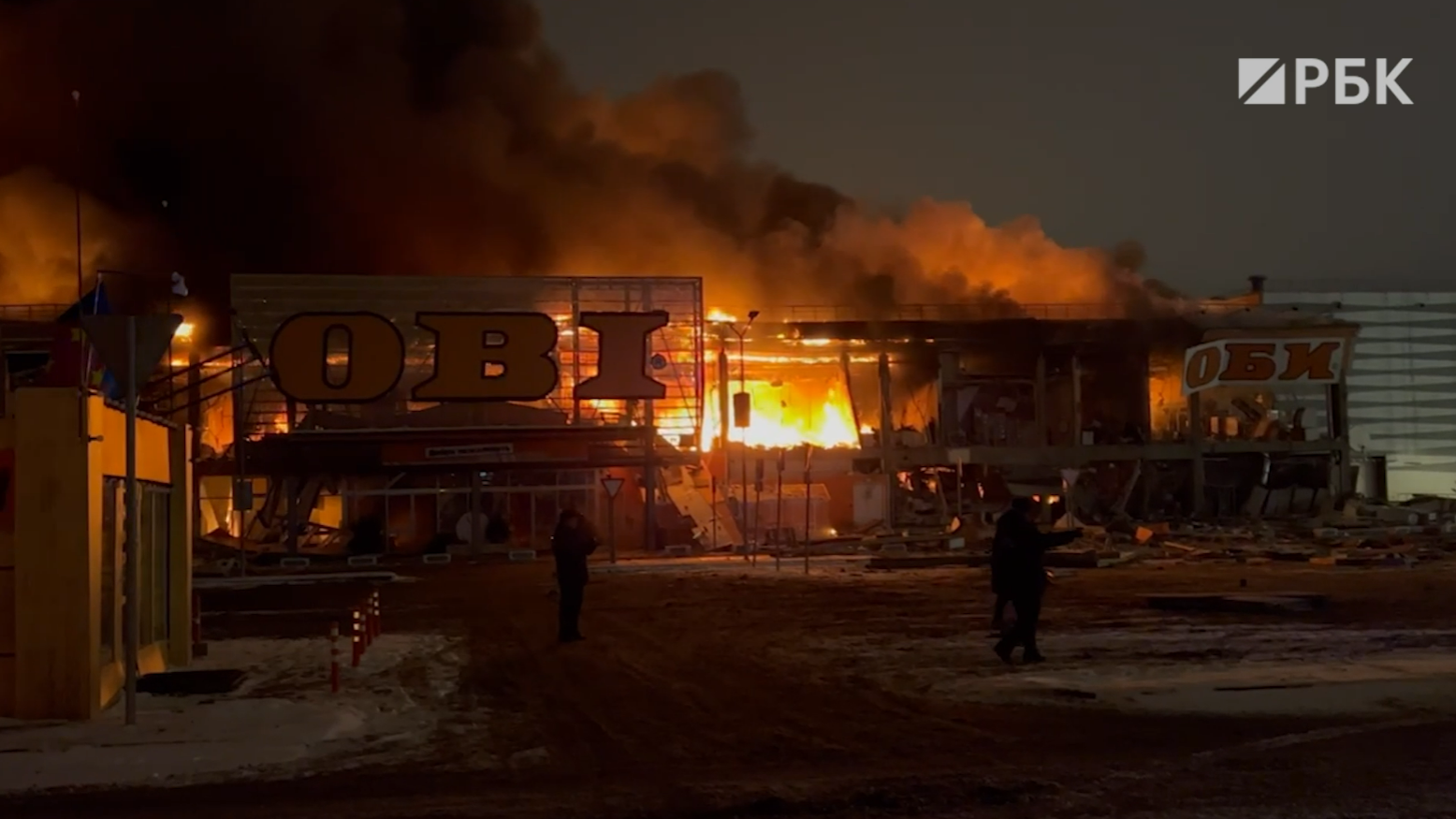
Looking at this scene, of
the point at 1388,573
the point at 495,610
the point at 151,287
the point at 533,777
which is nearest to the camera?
the point at 533,777

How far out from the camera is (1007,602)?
12.9 m

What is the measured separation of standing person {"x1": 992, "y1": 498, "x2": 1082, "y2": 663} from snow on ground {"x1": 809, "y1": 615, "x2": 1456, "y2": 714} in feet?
0.80

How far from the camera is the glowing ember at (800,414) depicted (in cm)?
4753

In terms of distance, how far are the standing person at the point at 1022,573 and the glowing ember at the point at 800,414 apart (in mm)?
34022

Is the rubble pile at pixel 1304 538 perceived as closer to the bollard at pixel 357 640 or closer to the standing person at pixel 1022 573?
the standing person at pixel 1022 573

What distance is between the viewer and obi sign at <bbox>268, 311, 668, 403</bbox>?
35781 mm

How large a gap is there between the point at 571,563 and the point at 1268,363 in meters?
35.7

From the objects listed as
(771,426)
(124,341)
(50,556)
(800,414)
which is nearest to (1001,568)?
(124,341)

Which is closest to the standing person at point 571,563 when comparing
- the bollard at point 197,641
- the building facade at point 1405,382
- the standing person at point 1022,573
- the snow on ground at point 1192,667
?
the snow on ground at point 1192,667

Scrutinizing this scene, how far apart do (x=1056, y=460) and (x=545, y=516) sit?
16971 mm

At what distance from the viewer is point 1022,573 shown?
12141 millimetres

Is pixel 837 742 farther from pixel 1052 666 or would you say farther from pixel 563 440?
pixel 563 440

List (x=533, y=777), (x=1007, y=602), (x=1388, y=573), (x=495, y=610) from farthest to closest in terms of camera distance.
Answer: (x=1388, y=573)
(x=495, y=610)
(x=1007, y=602)
(x=533, y=777)

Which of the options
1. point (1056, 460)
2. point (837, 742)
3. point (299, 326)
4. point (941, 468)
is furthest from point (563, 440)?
point (837, 742)
